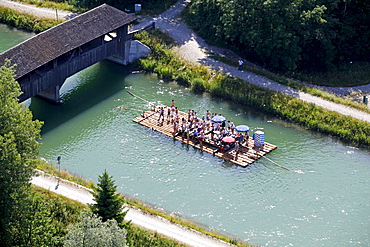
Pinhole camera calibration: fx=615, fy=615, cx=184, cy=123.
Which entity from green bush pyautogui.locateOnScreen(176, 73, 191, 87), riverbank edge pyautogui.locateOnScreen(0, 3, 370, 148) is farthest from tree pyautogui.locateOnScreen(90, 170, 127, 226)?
green bush pyautogui.locateOnScreen(176, 73, 191, 87)

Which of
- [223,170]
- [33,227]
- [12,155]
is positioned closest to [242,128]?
[223,170]

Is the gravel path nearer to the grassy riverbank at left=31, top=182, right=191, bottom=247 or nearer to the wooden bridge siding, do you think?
the grassy riverbank at left=31, top=182, right=191, bottom=247

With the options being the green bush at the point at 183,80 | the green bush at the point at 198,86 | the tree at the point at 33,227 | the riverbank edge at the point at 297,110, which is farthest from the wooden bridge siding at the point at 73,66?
the tree at the point at 33,227

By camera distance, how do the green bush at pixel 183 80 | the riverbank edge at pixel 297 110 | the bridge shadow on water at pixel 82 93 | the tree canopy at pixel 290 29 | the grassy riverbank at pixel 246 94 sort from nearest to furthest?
the riverbank edge at pixel 297 110, the grassy riverbank at pixel 246 94, the bridge shadow on water at pixel 82 93, the tree canopy at pixel 290 29, the green bush at pixel 183 80

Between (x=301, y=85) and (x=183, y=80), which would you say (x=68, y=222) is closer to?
(x=183, y=80)

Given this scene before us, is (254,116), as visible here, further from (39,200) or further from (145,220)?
(39,200)

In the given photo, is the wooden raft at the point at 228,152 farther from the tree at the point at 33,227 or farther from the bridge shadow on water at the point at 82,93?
the tree at the point at 33,227

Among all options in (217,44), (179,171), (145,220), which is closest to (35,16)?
(217,44)
